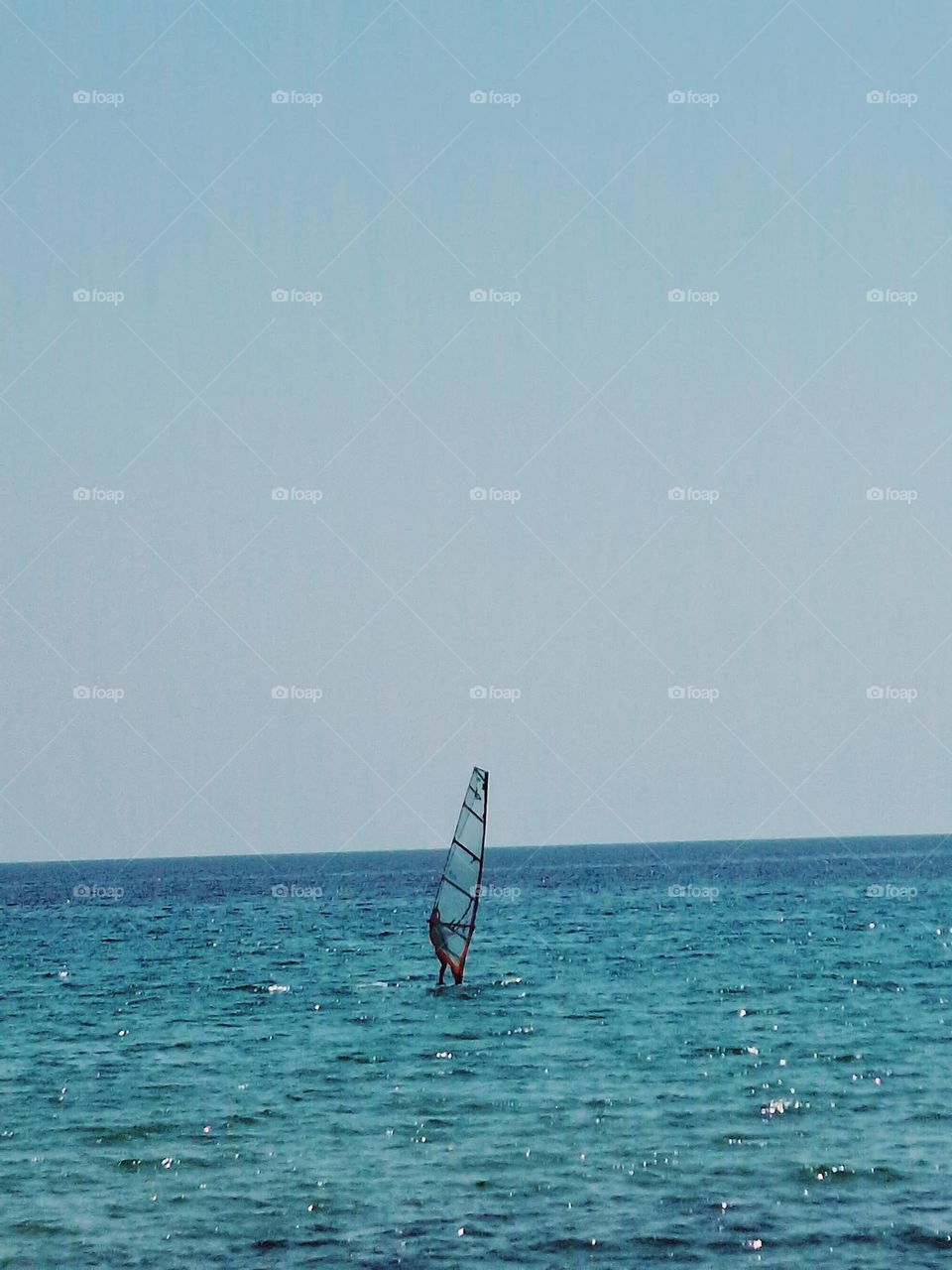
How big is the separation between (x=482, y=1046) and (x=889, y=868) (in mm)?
143340

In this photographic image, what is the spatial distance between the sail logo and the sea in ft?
148

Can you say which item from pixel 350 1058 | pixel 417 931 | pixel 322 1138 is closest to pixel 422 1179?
pixel 322 1138

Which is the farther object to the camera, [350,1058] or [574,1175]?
[350,1058]

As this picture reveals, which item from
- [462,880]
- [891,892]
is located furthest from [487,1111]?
[891,892]

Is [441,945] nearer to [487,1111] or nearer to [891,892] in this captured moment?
[487,1111]

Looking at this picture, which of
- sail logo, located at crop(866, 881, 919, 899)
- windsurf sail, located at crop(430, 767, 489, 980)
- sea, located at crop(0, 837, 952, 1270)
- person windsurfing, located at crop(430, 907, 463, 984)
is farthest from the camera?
sail logo, located at crop(866, 881, 919, 899)

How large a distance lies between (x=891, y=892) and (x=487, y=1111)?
89.5 m

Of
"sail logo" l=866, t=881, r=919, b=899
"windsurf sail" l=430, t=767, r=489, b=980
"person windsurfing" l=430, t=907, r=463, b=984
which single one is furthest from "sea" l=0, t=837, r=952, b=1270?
"sail logo" l=866, t=881, r=919, b=899

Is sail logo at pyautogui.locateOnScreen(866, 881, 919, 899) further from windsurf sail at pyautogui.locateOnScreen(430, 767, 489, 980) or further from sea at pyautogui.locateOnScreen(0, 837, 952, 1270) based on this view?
windsurf sail at pyautogui.locateOnScreen(430, 767, 489, 980)

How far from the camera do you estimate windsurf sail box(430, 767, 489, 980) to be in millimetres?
47906

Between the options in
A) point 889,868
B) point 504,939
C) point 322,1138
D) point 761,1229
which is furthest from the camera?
point 889,868

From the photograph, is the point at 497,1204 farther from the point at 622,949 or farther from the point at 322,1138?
the point at 622,949

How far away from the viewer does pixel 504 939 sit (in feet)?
248

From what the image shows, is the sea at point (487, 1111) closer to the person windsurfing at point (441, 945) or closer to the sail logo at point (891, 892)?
the person windsurfing at point (441, 945)
